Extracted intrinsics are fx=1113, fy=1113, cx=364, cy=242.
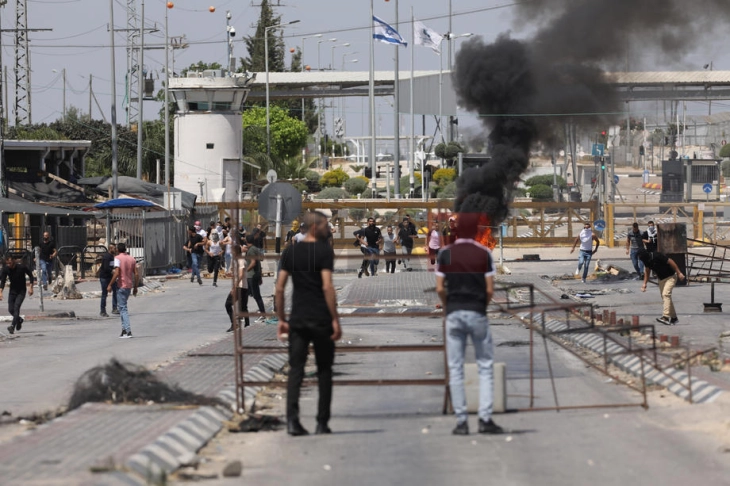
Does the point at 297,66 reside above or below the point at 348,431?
above

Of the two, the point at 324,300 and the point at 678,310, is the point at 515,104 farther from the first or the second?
the point at 324,300

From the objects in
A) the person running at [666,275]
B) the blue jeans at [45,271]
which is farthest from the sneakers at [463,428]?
the blue jeans at [45,271]

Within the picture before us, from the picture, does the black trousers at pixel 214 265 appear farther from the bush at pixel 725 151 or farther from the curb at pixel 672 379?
the bush at pixel 725 151

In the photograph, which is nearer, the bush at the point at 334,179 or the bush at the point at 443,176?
the bush at the point at 443,176

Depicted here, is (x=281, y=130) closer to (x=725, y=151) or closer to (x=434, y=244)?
(x=725, y=151)

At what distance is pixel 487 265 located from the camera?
28.7 ft

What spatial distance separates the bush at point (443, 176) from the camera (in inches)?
2613

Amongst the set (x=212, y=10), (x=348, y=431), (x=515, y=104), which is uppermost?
(x=212, y=10)

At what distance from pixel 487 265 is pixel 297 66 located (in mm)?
105155

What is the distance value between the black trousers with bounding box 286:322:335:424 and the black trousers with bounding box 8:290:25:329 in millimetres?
11500

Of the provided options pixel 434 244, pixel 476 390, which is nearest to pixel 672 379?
pixel 476 390

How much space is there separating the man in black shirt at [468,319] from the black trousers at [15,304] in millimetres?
12159

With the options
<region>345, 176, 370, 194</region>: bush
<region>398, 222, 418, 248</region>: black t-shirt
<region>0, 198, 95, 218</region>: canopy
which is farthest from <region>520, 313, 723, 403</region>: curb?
<region>345, 176, 370, 194</region>: bush

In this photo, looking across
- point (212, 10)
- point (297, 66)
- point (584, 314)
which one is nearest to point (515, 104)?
point (584, 314)
